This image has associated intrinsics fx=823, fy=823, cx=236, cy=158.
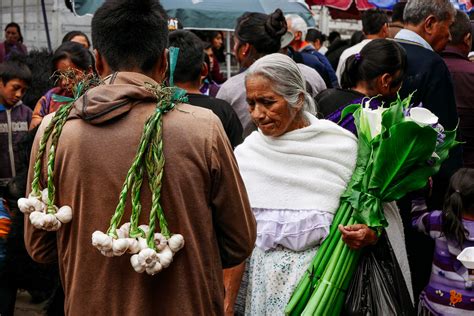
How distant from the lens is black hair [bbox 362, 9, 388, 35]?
8.39m

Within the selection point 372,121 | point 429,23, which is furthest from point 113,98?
point 429,23

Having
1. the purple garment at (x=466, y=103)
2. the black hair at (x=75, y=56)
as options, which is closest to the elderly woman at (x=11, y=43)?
the black hair at (x=75, y=56)

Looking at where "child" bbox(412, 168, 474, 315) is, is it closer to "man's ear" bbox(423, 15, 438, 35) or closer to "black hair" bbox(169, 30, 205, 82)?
"man's ear" bbox(423, 15, 438, 35)

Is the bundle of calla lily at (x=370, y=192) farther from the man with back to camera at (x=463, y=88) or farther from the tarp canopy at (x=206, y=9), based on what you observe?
the tarp canopy at (x=206, y=9)

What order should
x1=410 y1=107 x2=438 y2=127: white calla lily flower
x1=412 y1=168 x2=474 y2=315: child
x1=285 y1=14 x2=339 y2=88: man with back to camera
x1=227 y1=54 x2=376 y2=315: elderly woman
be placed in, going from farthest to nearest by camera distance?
x1=285 y1=14 x2=339 y2=88: man with back to camera, x1=412 y1=168 x2=474 y2=315: child, x1=410 y1=107 x2=438 y2=127: white calla lily flower, x1=227 y1=54 x2=376 y2=315: elderly woman

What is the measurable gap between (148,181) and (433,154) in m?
1.69

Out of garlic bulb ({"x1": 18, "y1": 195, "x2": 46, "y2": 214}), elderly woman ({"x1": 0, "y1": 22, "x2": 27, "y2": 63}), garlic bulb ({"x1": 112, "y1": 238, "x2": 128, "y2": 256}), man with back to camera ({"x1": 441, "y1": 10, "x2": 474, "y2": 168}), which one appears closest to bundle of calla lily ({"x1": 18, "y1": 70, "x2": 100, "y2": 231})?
garlic bulb ({"x1": 18, "y1": 195, "x2": 46, "y2": 214})

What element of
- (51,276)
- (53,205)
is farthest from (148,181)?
(51,276)

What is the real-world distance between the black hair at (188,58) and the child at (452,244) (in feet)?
5.45

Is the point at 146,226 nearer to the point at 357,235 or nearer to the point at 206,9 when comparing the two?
the point at 357,235

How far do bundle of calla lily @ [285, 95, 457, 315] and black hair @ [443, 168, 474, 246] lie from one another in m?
0.95

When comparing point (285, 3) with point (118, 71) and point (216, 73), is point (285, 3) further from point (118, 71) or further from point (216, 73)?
point (118, 71)

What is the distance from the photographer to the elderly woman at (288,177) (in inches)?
145

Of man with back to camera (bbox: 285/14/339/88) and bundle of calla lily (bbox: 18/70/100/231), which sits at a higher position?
bundle of calla lily (bbox: 18/70/100/231)
